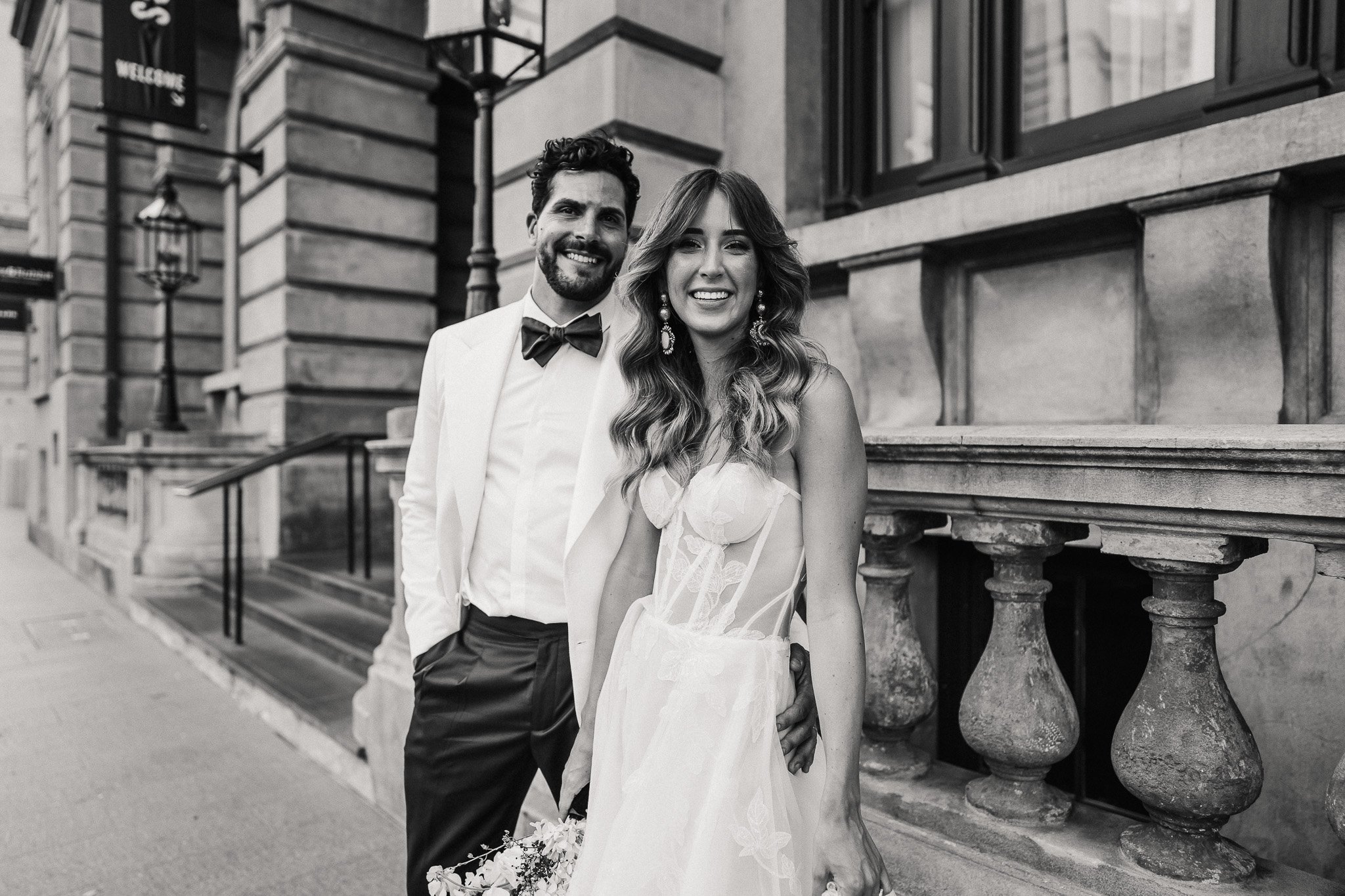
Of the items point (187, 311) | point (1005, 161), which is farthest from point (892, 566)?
point (187, 311)

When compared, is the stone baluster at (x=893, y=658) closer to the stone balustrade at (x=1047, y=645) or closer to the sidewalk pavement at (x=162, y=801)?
the stone balustrade at (x=1047, y=645)

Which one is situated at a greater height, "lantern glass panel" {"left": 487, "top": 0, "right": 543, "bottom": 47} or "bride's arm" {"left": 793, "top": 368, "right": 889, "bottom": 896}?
"lantern glass panel" {"left": 487, "top": 0, "right": 543, "bottom": 47}

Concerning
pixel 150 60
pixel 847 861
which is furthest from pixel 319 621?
pixel 150 60

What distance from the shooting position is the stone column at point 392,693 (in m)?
3.90

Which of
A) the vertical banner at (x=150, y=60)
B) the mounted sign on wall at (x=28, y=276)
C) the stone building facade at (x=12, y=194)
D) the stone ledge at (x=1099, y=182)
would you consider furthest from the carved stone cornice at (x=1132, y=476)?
the stone building facade at (x=12, y=194)

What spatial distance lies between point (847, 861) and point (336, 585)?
6.49 m

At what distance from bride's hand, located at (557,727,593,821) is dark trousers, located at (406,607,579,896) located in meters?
0.20

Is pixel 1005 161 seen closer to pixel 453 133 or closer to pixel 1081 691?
pixel 1081 691

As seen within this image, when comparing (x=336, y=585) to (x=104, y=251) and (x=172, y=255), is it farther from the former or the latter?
(x=104, y=251)

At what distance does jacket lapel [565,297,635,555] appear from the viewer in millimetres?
1893

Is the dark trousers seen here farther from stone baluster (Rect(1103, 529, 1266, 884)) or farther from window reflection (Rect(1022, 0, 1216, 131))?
window reflection (Rect(1022, 0, 1216, 131))

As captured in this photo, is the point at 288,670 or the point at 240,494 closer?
the point at 288,670

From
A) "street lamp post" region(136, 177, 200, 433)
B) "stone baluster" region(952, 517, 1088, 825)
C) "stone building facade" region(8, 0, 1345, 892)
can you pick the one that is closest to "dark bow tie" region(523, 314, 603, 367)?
"stone baluster" region(952, 517, 1088, 825)

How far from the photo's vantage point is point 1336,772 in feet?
5.20
